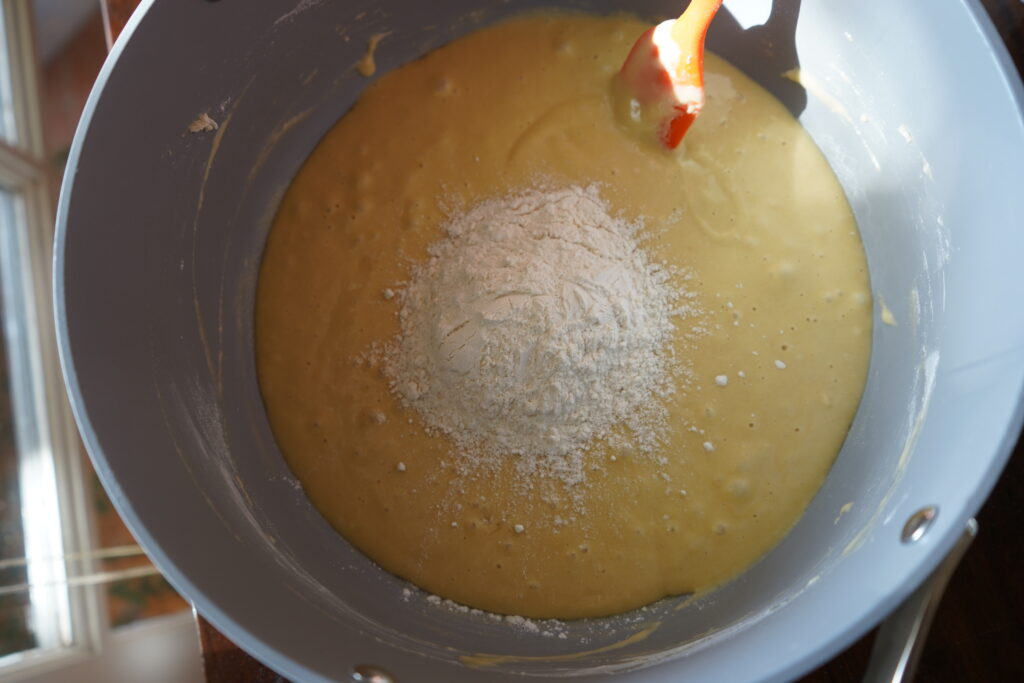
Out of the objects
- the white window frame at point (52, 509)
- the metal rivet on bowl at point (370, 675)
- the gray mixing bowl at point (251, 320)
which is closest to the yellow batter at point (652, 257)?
the gray mixing bowl at point (251, 320)

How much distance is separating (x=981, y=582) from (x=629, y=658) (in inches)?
20.3

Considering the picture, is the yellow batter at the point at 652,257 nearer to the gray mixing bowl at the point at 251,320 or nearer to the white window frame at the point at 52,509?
the gray mixing bowl at the point at 251,320

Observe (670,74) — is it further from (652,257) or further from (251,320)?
(251,320)

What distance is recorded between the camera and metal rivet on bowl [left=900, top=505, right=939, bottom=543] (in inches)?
36.6

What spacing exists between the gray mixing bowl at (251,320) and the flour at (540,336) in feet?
0.88

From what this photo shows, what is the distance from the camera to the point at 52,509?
1527 millimetres

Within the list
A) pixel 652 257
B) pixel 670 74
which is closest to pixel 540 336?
pixel 652 257

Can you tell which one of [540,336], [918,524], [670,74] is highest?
[670,74]

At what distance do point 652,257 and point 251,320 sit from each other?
0.67m

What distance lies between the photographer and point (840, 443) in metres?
1.26

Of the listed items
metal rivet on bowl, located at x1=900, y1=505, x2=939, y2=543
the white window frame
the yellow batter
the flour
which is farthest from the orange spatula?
the white window frame

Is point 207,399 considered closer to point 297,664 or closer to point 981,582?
point 297,664

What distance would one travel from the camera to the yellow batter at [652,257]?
47.8 inches

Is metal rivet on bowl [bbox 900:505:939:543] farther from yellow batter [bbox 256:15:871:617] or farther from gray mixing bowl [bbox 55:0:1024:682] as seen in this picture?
yellow batter [bbox 256:15:871:617]
